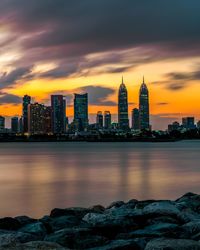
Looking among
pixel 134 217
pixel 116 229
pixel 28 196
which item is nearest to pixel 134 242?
pixel 116 229

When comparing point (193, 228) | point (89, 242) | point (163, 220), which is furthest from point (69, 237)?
point (163, 220)

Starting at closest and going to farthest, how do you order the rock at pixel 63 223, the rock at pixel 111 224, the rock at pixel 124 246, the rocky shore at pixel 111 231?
the rocky shore at pixel 111 231 → the rock at pixel 124 246 → the rock at pixel 111 224 → the rock at pixel 63 223

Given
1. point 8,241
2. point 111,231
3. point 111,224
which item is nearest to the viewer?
point 8,241

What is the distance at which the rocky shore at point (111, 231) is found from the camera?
704 centimetres

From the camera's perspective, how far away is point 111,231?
918 cm

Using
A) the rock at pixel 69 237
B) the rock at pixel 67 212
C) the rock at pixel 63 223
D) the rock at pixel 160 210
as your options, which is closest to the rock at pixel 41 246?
the rock at pixel 69 237

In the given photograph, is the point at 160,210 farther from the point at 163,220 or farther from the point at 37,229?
the point at 37,229

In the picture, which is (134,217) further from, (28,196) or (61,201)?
(28,196)

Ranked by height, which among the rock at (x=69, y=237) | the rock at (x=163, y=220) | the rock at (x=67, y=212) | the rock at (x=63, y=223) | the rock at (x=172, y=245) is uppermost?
the rock at (x=172, y=245)

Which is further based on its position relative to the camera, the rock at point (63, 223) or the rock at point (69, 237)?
the rock at point (63, 223)

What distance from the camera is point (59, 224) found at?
10.1 metres

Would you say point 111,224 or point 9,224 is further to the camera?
point 9,224

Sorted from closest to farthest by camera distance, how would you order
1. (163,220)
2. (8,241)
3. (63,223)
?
(8,241)
(163,220)
(63,223)

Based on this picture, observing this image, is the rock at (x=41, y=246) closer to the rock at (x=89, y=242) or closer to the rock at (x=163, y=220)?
the rock at (x=89, y=242)
